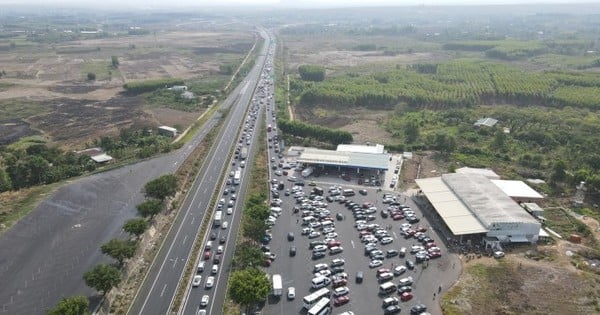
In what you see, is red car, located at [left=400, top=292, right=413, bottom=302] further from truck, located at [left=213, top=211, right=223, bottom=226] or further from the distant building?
the distant building

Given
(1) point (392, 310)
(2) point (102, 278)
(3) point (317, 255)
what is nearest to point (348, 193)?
(3) point (317, 255)

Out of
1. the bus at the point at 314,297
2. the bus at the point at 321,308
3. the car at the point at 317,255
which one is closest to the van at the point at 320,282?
the bus at the point at 314,297

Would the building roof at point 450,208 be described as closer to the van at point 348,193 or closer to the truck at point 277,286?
the van at point 348,193

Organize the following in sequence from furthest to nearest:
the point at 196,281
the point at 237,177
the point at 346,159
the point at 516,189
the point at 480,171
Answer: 1. the point at 346,159
2. the point at 480,171
3. the point at 237,177
4. the point at 516,189
5. the point at 196,281

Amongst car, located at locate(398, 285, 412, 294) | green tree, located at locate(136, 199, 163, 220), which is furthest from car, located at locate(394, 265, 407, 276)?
green tree, located at locate(136, 199, 163, 220)

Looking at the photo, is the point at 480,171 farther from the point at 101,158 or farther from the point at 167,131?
the point at 101,158
